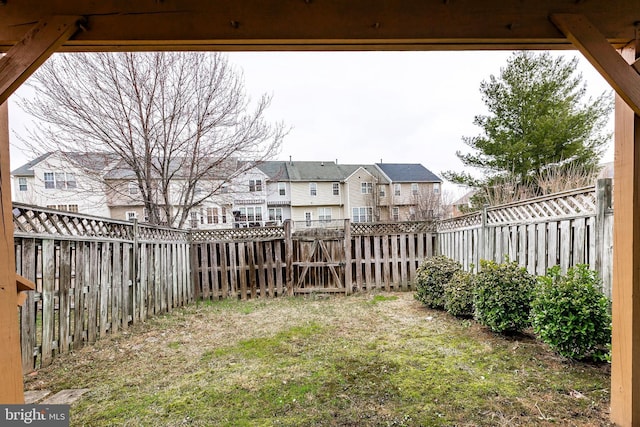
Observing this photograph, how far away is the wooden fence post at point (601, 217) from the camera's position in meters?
2.68

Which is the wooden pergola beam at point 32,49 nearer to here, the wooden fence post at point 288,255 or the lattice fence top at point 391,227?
the wooden fence post at point 288,255

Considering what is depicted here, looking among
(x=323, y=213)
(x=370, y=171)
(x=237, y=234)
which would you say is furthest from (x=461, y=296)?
(x=370, y=171)

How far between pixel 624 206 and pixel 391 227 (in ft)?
18.2

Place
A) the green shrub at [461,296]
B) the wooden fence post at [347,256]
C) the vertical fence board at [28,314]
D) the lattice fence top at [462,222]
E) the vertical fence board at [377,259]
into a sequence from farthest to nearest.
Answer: the vertical fence board at [377,259], the wooden fence post at [347,256], the lattice fence top at [462,222], the green shrub at [461,296], the vertical fence board at [28,314]

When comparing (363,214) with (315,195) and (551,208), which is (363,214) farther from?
(551,208)

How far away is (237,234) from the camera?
22.3 feet

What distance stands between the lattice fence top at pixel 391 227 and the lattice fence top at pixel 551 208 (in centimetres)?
229

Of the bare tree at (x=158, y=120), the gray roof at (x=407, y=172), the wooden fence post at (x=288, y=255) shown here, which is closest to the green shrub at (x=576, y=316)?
the wooden fence post at (x=288, y=255)

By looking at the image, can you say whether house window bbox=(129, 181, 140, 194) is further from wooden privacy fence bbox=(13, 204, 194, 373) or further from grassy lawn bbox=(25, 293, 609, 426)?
grassy lawn bbox=(25, 293, 609, 426)

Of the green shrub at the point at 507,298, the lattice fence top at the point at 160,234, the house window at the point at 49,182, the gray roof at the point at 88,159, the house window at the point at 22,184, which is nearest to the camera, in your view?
the green shrub at the point at 507,298

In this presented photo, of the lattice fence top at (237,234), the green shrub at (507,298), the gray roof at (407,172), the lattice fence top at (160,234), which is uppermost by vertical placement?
the gray roof at (407,172)

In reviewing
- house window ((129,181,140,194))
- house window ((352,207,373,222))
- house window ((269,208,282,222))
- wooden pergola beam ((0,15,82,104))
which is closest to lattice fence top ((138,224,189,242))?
house window ((129,181,140,194))

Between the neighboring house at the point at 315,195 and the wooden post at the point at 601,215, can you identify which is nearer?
the wooden post at the point at 601,215

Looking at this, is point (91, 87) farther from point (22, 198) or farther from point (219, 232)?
point (22, 198)
